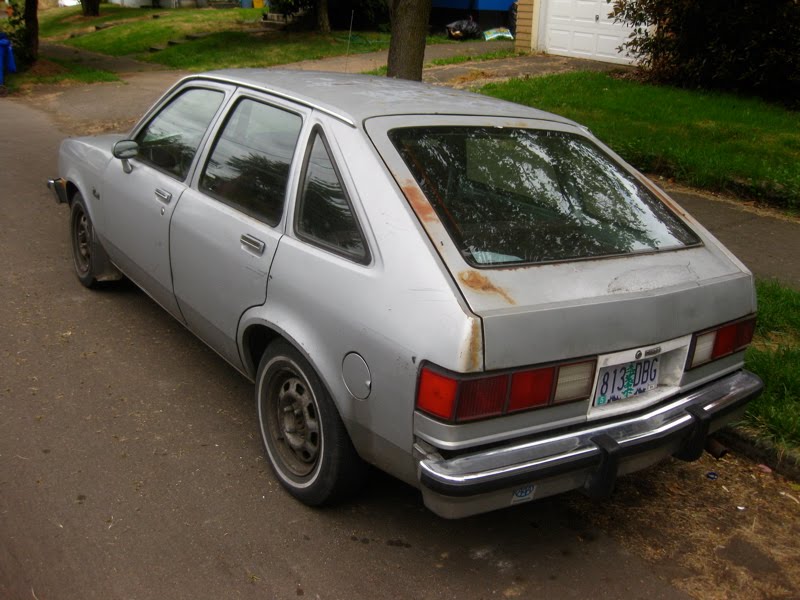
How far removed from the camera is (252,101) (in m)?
3.95

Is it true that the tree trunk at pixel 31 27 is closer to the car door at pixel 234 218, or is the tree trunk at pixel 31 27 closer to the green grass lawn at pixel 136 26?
the green grass lawn at pixel 136 26

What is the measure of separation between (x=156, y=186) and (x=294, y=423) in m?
1.68

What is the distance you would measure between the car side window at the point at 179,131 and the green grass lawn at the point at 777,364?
3.10m

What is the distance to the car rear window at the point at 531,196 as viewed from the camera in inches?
123

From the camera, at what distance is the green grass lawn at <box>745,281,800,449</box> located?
12.9ft

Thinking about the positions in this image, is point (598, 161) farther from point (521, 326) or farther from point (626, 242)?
point (521, 326)

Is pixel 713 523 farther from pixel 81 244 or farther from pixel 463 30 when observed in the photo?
pixel 463 30

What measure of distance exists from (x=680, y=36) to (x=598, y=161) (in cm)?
1047

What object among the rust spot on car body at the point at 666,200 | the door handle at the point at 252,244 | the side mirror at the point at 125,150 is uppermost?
the rust spot on car body at the point at 666,200

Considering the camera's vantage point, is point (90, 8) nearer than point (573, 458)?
No

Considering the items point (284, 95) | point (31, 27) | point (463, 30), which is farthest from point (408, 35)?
point (463, 30)

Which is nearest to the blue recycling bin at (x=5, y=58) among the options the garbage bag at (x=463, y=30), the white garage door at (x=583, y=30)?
the white garage door at (x=583, y=30)

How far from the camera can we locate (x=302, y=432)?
3459 mm

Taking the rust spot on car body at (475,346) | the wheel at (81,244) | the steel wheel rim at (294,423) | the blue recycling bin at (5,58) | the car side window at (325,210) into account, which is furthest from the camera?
the blue recycling bin at (5,58)
